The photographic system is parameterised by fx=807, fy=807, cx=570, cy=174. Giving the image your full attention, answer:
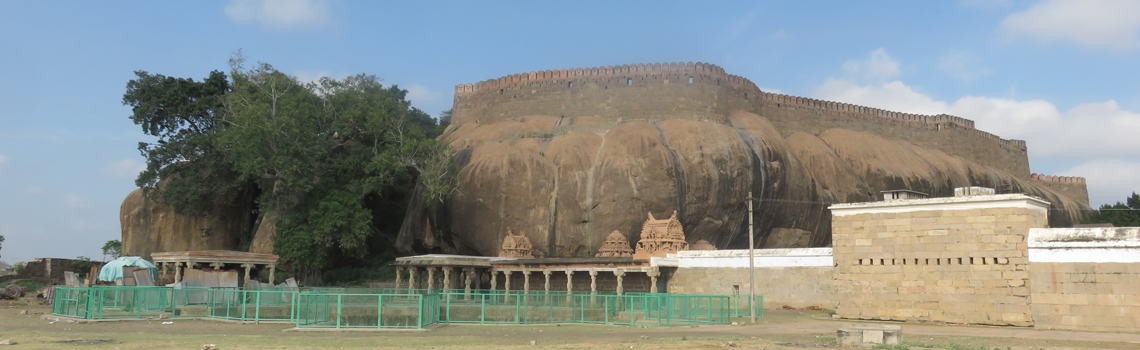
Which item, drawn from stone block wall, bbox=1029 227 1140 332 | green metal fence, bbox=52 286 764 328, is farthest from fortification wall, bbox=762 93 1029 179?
green metal fence, bbox=52 286 764 328

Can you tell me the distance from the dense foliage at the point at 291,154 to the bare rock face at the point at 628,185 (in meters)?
2.54

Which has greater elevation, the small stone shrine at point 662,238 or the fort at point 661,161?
the fort at point 661,161

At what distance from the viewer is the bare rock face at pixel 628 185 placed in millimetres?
37781

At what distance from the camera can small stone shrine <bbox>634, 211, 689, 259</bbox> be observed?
34.5 metres

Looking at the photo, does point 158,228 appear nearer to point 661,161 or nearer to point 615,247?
point 615,247

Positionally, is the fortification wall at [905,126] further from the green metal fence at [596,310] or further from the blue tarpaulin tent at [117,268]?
the blue tarpaulin tent at [117,268]

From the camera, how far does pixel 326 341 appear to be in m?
17.3

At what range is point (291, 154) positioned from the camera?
38.0 meters

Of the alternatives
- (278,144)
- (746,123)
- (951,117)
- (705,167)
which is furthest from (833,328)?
(951,117)

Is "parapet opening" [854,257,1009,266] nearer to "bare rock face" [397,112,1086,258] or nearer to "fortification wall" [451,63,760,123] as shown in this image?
"bare rock face" [397,112,1086,258]

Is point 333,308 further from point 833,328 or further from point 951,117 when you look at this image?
point 951,117

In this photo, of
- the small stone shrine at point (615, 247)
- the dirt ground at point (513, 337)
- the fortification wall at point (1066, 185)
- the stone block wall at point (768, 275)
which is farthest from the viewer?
the fortification wall at point (1066, 185)

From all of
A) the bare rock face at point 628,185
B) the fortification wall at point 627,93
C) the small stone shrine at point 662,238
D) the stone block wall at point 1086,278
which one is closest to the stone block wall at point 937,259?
the stone block wall at point 1086,278

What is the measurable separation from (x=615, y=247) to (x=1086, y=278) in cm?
1849
